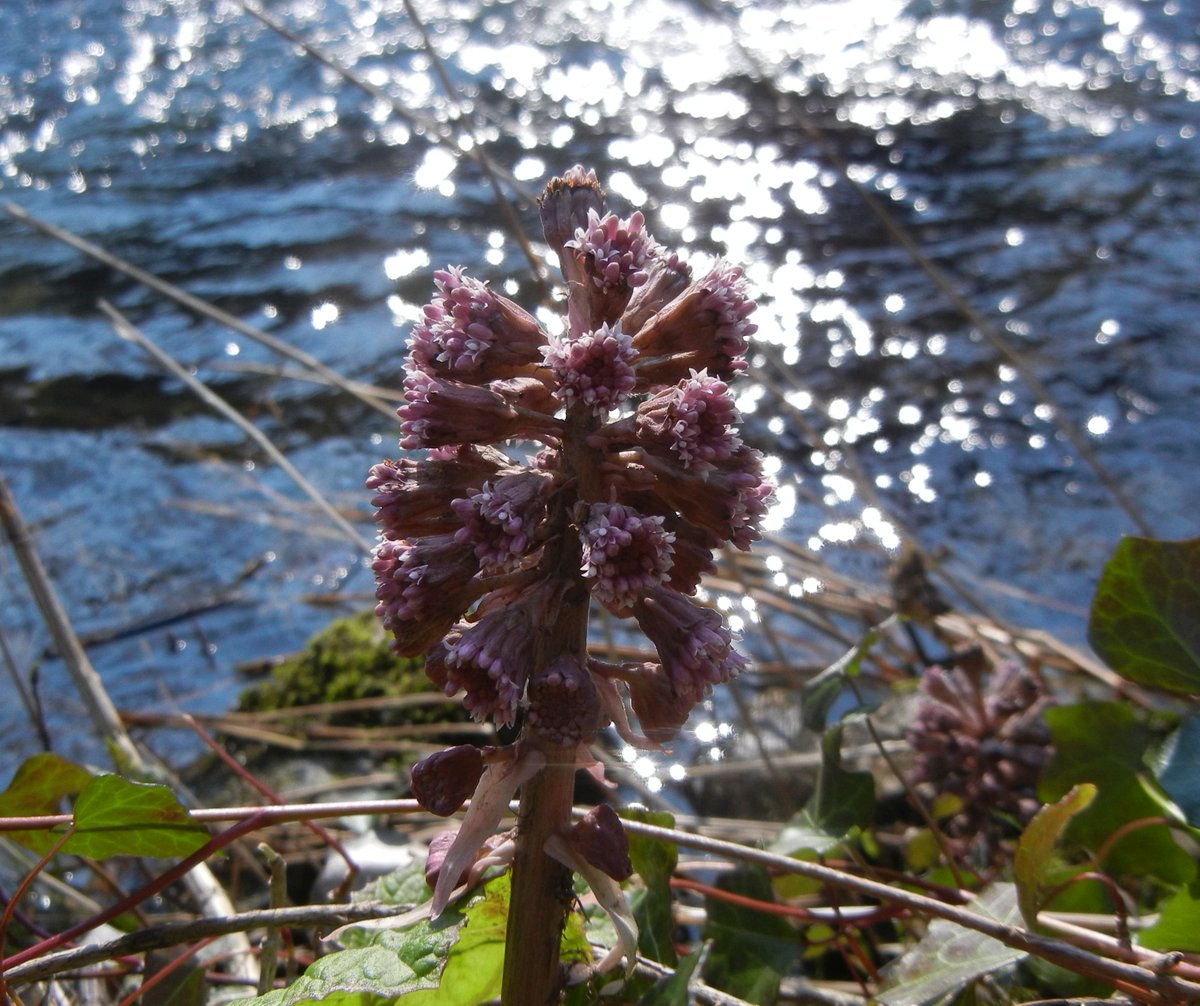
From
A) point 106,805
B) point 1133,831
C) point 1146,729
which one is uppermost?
point 106,805

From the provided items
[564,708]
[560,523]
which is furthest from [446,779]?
[560,523]

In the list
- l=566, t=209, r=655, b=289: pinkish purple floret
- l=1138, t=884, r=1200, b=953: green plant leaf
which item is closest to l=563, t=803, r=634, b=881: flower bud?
l=566, t=209, r=655, b=289: pinkish purple floret

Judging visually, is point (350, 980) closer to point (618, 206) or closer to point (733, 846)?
point (733, 846)

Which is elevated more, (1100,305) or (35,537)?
(1100,305)

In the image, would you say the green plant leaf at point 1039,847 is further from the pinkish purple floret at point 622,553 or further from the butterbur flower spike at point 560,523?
the pinkish purple floret at point 622,553

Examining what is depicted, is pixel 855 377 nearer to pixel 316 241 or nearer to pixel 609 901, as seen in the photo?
pixel 316 241

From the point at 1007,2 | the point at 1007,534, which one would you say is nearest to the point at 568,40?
the point at 1007,2

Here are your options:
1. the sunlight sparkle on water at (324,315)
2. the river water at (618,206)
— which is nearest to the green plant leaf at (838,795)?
the river water at (618,206)

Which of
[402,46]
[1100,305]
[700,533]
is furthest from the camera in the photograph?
[402,46]
